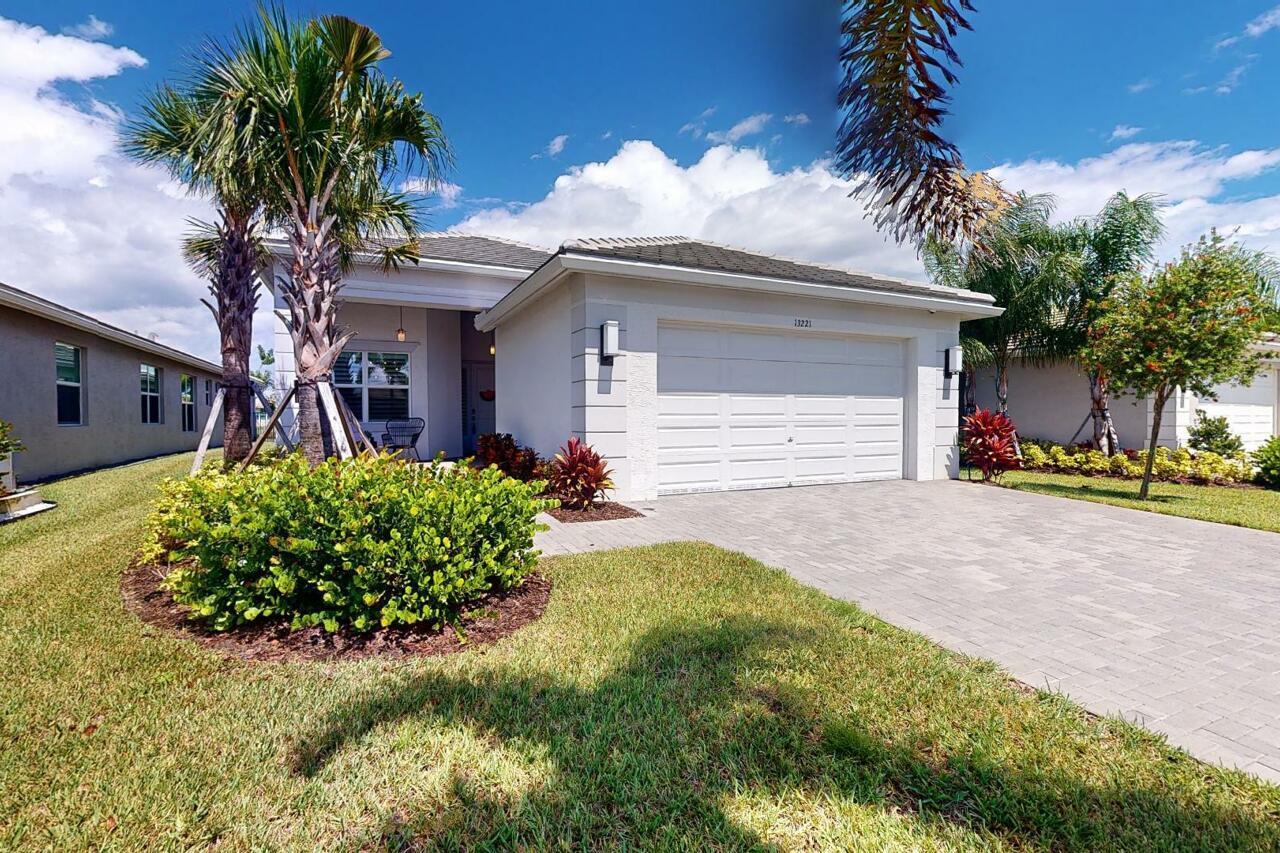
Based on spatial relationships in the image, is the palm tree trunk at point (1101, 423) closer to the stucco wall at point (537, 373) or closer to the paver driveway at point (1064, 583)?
the paver driveway at point (1064, 583)

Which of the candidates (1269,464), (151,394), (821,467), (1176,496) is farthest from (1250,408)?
(151,394)

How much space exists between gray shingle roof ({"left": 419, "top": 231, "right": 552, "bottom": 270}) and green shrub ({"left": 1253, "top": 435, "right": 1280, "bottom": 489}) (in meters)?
15.0

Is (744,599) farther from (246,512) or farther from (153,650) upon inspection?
(153,650)

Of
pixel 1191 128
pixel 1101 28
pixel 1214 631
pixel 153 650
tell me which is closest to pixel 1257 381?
pixel 1214 631

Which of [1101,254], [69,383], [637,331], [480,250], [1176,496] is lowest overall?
[1176,496]

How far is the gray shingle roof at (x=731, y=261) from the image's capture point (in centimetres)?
818

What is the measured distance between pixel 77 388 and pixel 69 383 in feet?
0.85

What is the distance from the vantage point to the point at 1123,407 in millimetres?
13766

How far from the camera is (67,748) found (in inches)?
93.3

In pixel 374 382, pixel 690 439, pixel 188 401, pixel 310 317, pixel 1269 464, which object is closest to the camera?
pixel 310 317

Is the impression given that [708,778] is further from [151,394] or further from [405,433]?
[151,394]

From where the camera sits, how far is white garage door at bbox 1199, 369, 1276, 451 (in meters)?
14.4

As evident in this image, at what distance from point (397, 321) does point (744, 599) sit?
12.1m

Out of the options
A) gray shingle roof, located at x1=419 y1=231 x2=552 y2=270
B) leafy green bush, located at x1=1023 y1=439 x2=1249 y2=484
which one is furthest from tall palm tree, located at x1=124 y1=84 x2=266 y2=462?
leafy green bush, located at x1=1023 y1=439 x2=1249 y2=484
